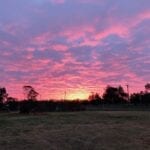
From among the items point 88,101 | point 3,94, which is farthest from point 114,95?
point 3,94

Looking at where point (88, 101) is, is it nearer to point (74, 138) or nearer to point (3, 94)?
point (3, 94)

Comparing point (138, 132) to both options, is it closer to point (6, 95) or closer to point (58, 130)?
point (58, 130)

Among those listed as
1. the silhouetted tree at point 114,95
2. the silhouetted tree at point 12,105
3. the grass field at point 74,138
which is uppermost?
the silhouetted tree at point 114,95

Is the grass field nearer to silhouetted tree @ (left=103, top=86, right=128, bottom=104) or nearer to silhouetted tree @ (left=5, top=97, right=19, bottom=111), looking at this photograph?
silhouetted tree @ (left=5, top=97, right=19, bottom=111)

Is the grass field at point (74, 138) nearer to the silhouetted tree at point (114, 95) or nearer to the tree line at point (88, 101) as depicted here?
the tree line at point (88, 101)

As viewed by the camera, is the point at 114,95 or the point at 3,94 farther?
the point at 114,95

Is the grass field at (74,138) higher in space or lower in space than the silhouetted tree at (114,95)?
lower

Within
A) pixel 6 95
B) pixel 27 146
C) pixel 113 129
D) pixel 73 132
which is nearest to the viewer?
pixel 27 146

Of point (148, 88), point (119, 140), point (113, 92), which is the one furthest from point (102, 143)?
point (148, 88)

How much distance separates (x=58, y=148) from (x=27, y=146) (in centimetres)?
173

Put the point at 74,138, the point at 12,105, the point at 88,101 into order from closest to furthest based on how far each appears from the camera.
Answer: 1. the point at 74,138
2. the point at 12,105
3. the point at 88,101

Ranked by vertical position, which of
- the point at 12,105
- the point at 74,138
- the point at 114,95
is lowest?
the point at 74,138

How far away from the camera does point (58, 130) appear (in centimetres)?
2678

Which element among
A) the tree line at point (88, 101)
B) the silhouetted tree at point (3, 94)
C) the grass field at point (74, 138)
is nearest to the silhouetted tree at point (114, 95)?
the tree line at point (88, 101)
